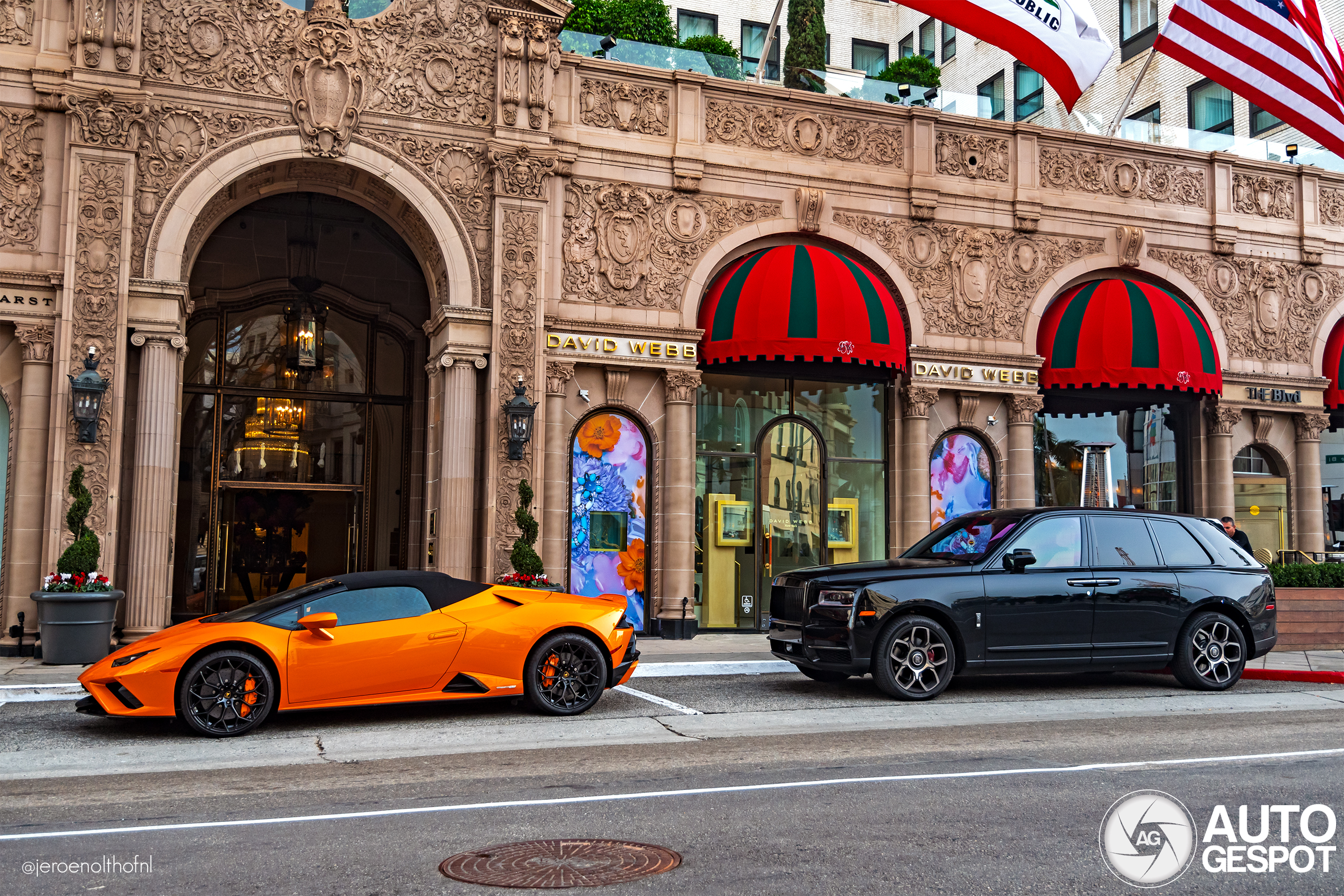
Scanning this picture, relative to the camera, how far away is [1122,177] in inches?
850

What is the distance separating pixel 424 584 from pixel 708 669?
15.7ft

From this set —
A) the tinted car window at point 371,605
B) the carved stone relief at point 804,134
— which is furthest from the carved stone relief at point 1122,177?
the tinted car window at point 371,605

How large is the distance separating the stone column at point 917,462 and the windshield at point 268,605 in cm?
1207

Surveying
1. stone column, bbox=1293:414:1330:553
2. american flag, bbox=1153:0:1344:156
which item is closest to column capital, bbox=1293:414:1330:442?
stone column, bbox=1293:414:1330:553

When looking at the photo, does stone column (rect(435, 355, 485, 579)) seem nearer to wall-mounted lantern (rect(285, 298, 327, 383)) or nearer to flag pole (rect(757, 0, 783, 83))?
wall-mounted lantern (rect(285, 298, 327, 383))

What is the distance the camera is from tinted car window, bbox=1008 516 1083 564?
1145 centimetres

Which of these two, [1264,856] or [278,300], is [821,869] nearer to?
[1264,856]

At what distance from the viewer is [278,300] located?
19875mm

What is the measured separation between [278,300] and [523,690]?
12.4 m

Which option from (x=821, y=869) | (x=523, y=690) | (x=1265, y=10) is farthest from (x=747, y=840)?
(x=1265, y=10)

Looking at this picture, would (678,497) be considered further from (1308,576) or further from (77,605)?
(1308,576)

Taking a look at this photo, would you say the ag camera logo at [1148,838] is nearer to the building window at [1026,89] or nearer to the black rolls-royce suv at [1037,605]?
the black rolls-royce suv at [1037,605]

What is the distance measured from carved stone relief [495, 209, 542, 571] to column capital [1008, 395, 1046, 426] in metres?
8.73

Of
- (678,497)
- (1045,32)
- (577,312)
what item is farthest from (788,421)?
(1045,32)
